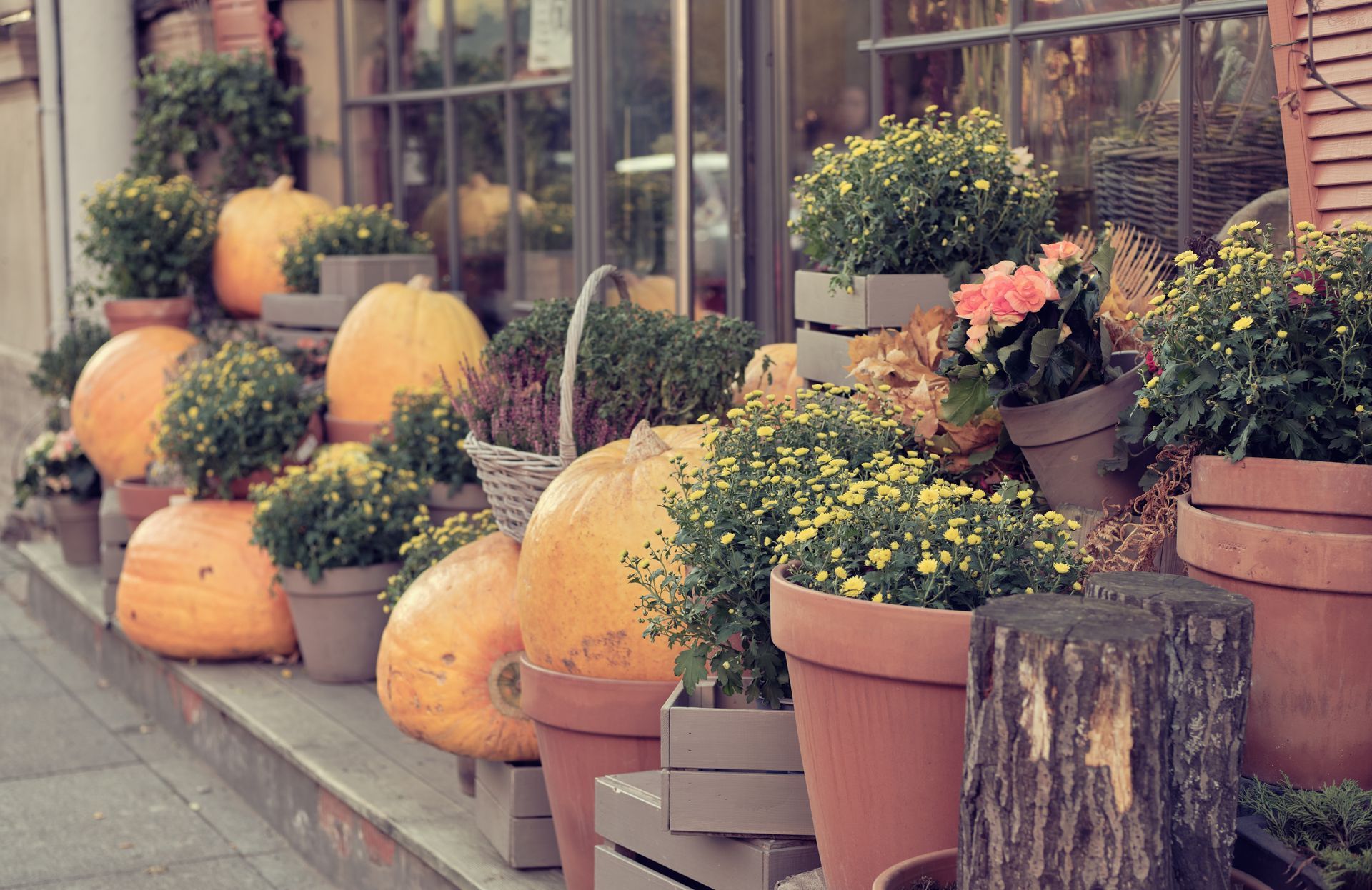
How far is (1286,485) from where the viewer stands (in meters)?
2.19

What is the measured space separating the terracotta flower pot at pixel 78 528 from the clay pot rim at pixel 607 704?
464 cm

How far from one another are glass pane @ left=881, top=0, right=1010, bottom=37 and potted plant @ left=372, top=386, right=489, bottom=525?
184 centimetres

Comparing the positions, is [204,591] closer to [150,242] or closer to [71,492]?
[71,492]

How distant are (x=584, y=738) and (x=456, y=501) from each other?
197cm

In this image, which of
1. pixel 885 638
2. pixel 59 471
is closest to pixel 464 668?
pixel 885 638

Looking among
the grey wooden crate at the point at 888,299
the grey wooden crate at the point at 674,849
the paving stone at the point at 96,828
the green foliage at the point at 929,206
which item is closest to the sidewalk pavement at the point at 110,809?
the paving stone at the point at 96,828

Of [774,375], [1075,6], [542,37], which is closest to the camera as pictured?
[1075,6]

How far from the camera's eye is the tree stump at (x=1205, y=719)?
194cm

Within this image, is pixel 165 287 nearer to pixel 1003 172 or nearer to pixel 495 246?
pixel 495 246

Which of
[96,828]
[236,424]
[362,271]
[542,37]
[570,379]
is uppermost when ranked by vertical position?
[542,37]

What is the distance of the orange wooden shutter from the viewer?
264 centimetres

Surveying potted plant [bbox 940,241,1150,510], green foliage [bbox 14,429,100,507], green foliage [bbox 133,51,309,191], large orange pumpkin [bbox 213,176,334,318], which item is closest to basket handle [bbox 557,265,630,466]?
potted plant [bbox 940,241,1150,510]

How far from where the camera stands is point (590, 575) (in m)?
3.06

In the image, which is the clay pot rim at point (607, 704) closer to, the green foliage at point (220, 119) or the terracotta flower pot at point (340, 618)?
the terracotta flower pot at point (340, 618)
